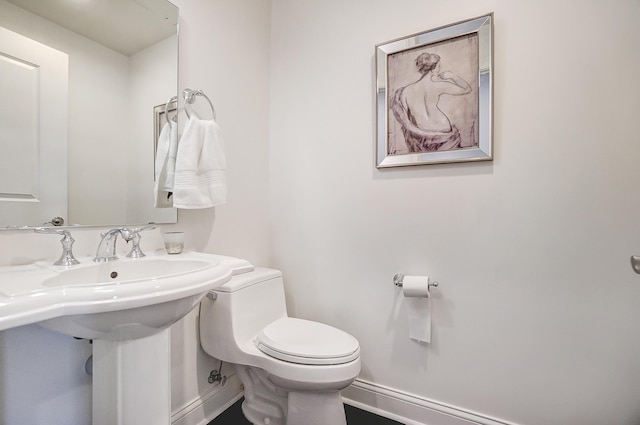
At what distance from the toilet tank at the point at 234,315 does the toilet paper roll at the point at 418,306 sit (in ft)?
2.28

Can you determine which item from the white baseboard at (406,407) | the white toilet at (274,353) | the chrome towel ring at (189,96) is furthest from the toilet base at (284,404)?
the chrome towel ring at (189,96)

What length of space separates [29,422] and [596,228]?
206 cm

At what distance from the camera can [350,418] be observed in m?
1.46

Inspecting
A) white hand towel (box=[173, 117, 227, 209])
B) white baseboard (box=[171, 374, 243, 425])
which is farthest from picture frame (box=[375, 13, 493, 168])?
white baseboard (box=[171, 374, 243, 425])

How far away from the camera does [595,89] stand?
112 centimetres

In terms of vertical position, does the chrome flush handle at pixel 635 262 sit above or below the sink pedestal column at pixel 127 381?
above

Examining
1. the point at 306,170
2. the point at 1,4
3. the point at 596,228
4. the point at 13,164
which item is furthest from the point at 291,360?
the point at 1,4

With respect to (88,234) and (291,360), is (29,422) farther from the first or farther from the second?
(291,360)

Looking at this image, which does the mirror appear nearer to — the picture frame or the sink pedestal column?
the sink pedestal column

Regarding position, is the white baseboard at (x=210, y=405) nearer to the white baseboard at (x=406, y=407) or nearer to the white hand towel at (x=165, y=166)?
Answer: the white baseboard at (x=406, y=407)

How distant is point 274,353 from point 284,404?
1.01 feet

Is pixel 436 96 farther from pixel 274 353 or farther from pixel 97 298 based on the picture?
pixel 97 298

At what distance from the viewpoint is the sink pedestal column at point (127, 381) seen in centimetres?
84

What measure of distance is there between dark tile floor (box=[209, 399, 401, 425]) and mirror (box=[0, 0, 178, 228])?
1027 millimetres
